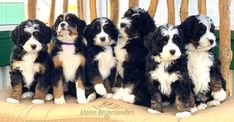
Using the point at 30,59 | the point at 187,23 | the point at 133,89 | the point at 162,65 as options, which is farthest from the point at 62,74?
the point at 187,23

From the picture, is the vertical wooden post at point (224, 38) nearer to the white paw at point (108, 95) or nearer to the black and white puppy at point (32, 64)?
the white paw at point (108, 95)

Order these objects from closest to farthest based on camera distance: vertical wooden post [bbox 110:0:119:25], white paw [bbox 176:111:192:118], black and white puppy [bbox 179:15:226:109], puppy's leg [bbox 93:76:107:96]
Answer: white paw [bbox 176:111:192:118], black and white puppy [bbox 179:15:226:109], puppy's leg [bbox 93:76:107:96], vertical wooden post [bbox 110:0:119:25]

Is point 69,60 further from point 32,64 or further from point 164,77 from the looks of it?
point 164,77

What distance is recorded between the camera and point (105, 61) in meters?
1.54

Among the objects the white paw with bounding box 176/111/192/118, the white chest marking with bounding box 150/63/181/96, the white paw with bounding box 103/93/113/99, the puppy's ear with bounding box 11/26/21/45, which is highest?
the puppy's ear with bounding box 11/26/21/45

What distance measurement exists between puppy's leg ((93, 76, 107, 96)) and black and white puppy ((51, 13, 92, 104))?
0.19 ft

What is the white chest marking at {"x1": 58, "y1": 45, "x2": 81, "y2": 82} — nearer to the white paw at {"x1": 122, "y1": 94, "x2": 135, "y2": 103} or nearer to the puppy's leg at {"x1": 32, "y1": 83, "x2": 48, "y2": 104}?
the puppy's leg at {"x1": 32, "y1": 83, "x2": 48, "y2": 104}

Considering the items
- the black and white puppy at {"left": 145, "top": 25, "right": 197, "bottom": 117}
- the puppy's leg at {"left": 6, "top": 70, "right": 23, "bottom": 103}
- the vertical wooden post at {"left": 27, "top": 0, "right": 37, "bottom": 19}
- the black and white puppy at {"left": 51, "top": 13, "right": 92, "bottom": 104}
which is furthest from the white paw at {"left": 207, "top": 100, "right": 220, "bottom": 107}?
the vertical wooden post at {"left": 27, "top": 0, "right": 37, "bottom": 19}

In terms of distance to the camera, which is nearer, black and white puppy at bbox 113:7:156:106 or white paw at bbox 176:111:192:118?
white paw at bbox 176:111:192:118

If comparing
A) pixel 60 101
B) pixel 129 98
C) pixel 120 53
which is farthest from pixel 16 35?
pixel 129 98

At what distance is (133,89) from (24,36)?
1.77 ft

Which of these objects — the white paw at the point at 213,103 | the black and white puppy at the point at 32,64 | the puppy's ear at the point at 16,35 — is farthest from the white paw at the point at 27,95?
the white paw at the point at 213,103

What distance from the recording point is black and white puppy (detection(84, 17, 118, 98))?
1505mm

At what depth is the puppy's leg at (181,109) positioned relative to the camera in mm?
1302
